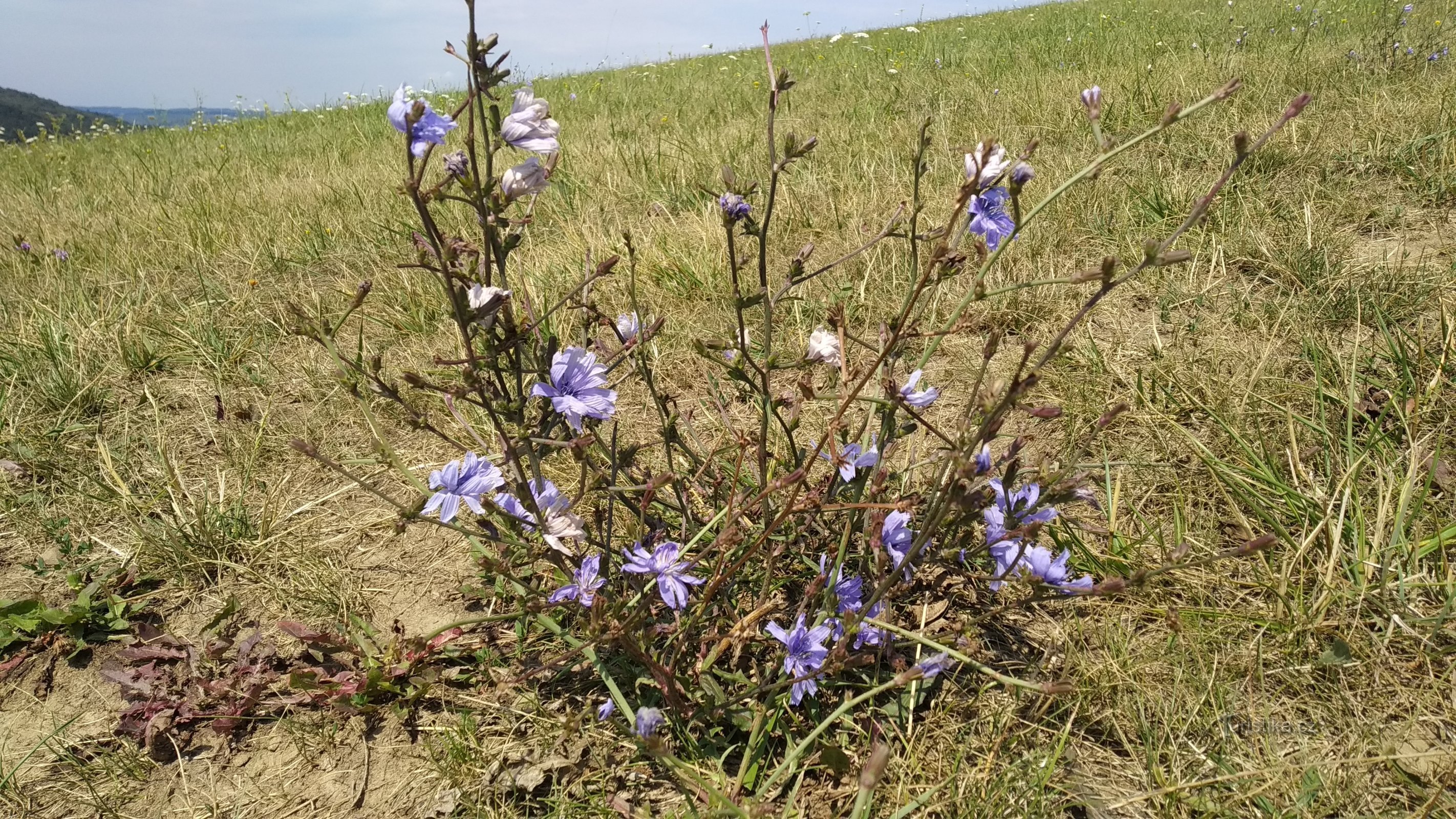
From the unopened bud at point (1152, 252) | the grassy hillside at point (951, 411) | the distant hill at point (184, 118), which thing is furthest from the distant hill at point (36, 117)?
the unopened bud at point (1152, 252)

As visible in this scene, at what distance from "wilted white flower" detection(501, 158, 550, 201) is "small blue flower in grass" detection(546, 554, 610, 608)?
2.16ft

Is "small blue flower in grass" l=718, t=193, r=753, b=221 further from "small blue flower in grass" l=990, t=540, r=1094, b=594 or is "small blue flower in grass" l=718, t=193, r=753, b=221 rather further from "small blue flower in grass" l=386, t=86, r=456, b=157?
"small blue flower in grass" l=990, t=540, r=1094, b=594

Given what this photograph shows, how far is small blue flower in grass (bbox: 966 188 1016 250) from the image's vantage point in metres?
1.31

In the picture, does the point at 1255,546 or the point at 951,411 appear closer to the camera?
the point at 1255,546

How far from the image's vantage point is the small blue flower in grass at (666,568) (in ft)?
4.01

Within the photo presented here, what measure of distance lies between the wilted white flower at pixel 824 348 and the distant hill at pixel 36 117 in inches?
308

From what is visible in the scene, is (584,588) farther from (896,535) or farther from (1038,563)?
(1038,563)

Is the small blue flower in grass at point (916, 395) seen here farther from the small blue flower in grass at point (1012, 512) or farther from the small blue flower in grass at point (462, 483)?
the small blue flower in grass at point (462, 483)

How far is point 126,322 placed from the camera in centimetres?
273

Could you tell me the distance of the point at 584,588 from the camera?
54.4 inches

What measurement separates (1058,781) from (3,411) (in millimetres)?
3028

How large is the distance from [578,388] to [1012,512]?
723 millimetres

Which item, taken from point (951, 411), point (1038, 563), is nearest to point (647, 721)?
point (1038, 563)

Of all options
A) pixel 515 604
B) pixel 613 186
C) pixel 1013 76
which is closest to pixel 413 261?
pixel 613 186
